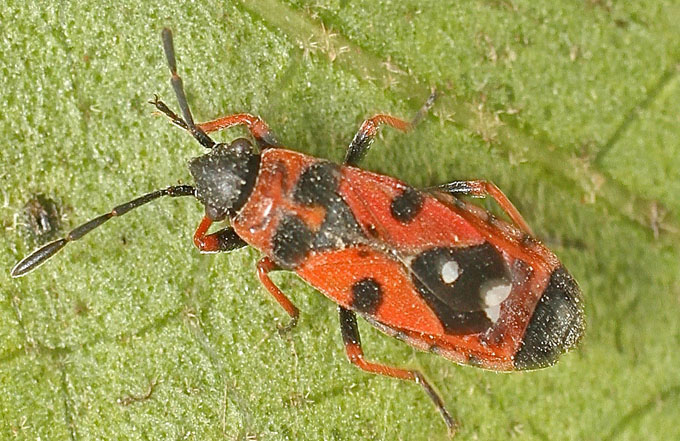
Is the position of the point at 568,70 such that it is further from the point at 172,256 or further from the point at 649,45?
the point at 172,256

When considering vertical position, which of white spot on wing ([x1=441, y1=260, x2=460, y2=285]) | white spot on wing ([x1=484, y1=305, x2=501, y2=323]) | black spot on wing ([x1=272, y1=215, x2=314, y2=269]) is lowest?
black spot on wing ([x1=272, y1=215, x2=314, y2=269])

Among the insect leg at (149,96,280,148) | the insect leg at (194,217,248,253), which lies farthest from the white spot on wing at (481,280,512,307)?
the insect leg at (149,96,280,148)

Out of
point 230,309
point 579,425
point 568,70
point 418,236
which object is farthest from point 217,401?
point 568,70

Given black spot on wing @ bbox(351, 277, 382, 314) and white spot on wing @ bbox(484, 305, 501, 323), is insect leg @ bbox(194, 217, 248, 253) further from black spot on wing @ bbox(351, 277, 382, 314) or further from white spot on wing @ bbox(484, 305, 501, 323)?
white spot on wing @ bbox(484, 305, 501, 323)

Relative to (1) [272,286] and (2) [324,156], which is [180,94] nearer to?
(2) [324,156]

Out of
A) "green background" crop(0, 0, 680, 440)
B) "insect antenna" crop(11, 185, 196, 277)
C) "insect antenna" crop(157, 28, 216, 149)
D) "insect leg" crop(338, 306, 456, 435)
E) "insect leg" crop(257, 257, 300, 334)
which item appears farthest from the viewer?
"insect leg" crop(338, 306, 456, 435)
